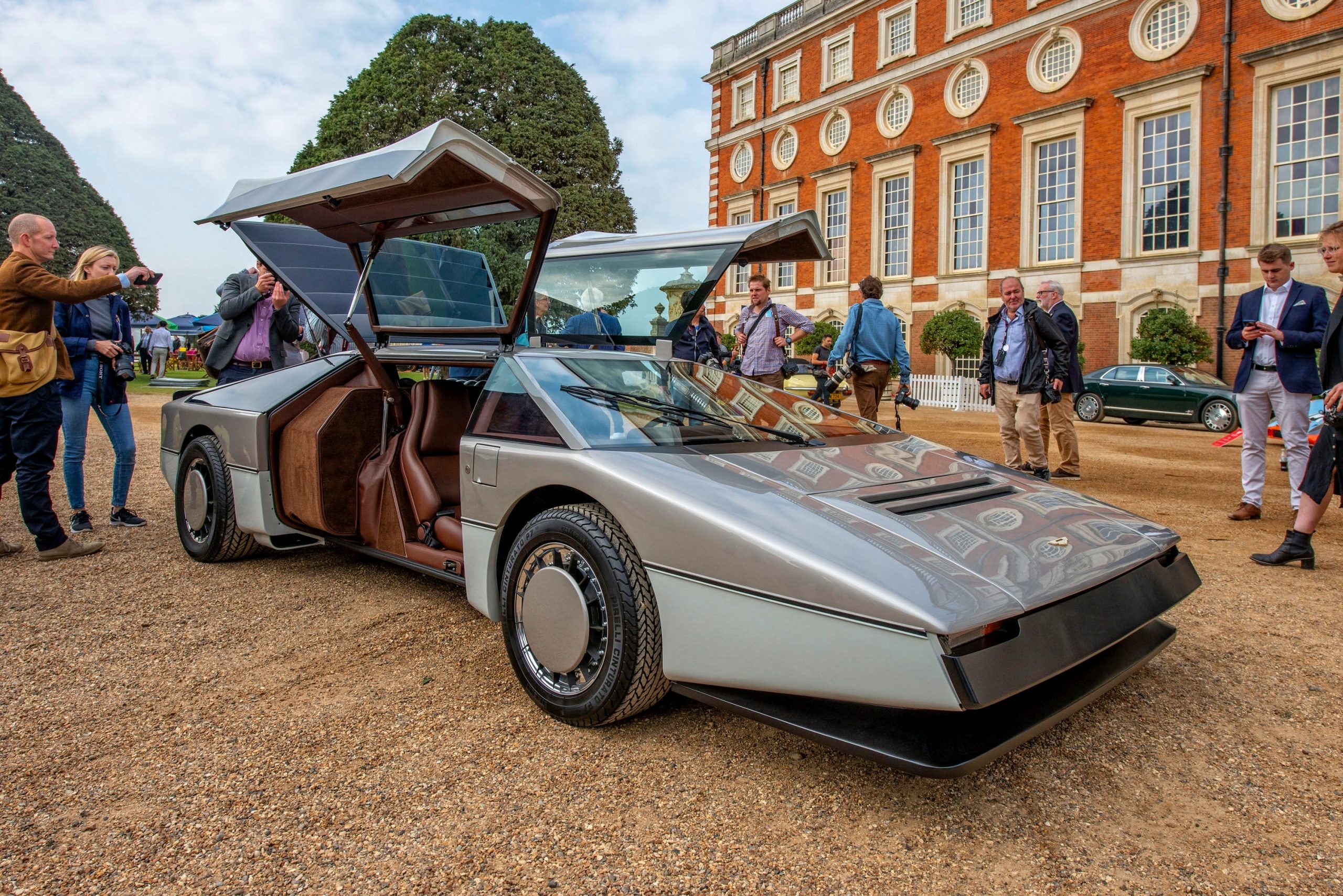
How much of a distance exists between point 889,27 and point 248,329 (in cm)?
2628

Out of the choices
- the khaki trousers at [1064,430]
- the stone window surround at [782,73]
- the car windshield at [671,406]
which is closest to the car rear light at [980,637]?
the car windshield at [671,406]

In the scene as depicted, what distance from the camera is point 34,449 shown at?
4238 millimetres

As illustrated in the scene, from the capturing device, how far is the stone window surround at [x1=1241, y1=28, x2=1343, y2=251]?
17.2 meters

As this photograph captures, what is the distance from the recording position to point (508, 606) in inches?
103

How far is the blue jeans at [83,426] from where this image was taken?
4.80 meters

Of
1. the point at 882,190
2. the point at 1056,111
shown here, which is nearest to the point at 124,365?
the point at 1056,111

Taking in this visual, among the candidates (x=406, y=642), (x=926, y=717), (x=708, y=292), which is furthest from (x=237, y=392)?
(x=926, y=717)

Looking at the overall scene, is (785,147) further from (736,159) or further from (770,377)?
(770,377)

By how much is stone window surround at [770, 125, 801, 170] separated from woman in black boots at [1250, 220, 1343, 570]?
87.5 ft

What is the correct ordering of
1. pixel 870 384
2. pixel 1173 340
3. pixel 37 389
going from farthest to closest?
1. pixel 1173 340
2. pixel 870 384
3. pixel 37 389

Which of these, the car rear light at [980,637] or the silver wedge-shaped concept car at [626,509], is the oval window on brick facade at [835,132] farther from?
the car rear light at [980,637]

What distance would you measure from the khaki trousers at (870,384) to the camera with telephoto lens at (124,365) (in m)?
5.56

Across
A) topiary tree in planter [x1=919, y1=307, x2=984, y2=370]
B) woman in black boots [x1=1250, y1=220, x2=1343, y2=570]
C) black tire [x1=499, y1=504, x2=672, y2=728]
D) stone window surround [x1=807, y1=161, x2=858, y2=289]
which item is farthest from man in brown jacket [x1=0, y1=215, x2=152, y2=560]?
stone window surround [x1=807, y1=161, x2=858, y2=289]

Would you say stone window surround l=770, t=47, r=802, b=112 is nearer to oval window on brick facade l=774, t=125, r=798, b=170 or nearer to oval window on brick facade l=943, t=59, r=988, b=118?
oval window on brick facade l=774, t=125, r=798, b=170
